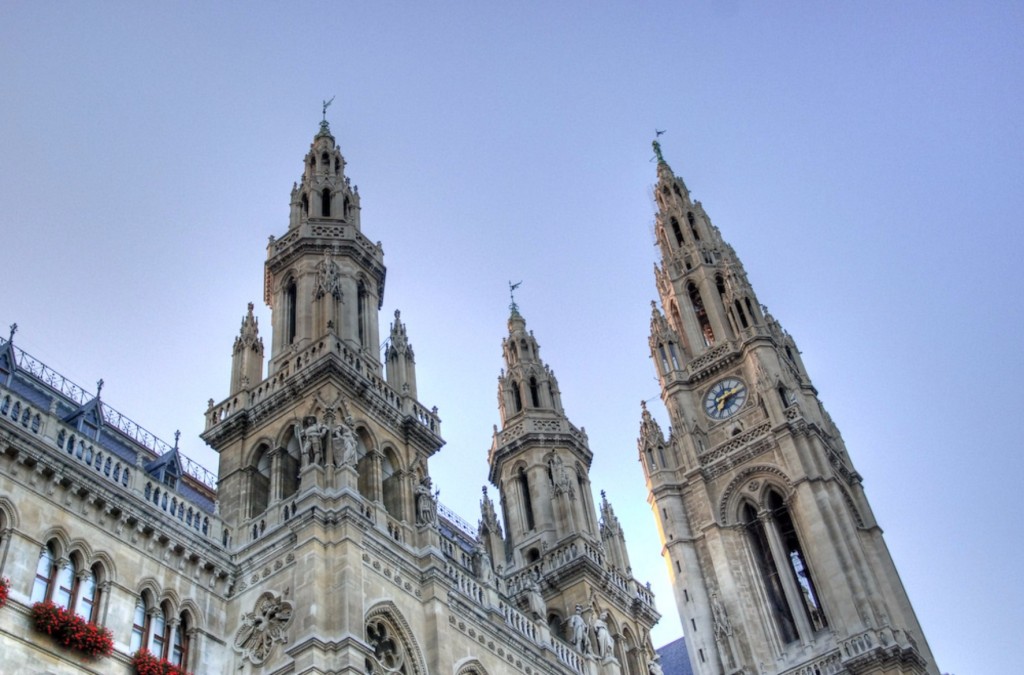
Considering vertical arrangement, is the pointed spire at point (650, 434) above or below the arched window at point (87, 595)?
above

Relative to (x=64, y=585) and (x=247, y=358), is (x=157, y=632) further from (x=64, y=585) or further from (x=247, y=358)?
(x=247, y=358)

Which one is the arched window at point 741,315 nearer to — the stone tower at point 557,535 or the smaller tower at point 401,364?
the stone tower at point 557,535

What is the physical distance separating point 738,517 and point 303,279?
1141 inches

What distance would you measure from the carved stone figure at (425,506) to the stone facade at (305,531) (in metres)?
0.06

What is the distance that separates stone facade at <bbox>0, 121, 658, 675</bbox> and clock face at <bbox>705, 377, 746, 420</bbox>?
1948 centimetres

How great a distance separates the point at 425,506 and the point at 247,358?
7808 millimetres

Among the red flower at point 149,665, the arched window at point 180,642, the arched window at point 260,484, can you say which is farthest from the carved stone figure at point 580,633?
the red flower at point 149,665

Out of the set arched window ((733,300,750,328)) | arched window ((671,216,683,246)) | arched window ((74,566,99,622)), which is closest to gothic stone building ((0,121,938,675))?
arched window ((74,566,99,622))

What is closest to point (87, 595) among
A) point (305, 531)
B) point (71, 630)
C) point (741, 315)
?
point (71, 630)

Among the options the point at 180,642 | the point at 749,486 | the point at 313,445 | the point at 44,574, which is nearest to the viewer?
the point at 44,574

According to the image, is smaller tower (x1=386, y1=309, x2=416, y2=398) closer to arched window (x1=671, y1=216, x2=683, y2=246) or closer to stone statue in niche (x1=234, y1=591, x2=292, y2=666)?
stone statue in niche (x1=234, y1=591, x2=292, y2=666)

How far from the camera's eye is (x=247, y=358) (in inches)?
1363

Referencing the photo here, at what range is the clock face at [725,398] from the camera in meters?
61.4

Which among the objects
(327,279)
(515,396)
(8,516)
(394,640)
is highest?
(515,396)
